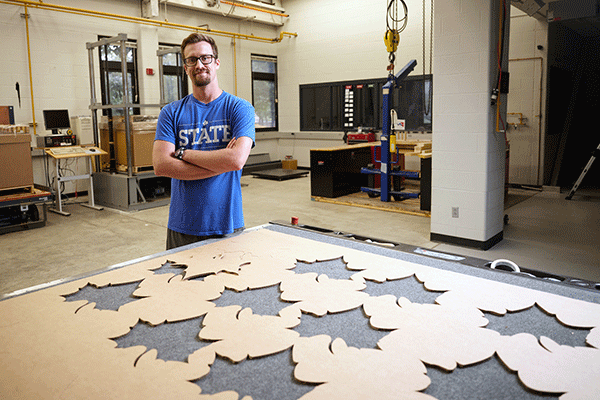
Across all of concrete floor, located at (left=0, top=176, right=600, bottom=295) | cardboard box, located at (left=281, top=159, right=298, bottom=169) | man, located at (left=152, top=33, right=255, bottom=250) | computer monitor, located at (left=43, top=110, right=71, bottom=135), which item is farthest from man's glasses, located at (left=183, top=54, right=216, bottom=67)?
cardboard box, located at (left=281, top=159, right=298, bottom=169)

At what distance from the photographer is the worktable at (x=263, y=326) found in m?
0.86

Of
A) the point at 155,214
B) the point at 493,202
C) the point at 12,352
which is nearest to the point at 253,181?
the point at 155,214

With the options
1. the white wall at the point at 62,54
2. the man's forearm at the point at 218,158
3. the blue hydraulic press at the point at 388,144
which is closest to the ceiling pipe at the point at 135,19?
the white wall at the point at 62,54

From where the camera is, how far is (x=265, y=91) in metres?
11.1

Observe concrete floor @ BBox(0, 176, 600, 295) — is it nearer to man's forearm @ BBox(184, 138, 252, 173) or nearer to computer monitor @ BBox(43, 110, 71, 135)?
computer monitor @ BBox(43, 110, 71, 135)

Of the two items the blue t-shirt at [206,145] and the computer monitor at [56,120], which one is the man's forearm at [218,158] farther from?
the computer monitor at [56,120]

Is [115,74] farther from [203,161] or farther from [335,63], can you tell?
[203,161]

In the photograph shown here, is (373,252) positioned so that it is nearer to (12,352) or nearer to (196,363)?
(196,363)

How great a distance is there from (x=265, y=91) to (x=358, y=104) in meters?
2.56

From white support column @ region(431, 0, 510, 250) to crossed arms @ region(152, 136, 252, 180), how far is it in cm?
301

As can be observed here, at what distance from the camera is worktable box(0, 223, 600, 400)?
86 centimetres

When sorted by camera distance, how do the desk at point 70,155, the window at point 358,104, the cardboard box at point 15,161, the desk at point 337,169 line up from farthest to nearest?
the window at point 358,104 < the desk at point 337,169 < the desk at point 70,155 < the cardboard box at point 15,161

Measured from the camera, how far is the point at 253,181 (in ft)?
30.7

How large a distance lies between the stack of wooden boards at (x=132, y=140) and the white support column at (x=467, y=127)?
4.30 m
